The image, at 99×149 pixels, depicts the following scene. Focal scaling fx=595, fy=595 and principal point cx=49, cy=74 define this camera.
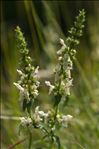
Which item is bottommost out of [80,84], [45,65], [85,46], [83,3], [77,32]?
[77,32]

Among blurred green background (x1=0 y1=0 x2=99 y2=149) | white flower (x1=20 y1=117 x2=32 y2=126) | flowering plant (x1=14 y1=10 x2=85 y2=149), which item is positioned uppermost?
blurred green background (x1=0 y1=0 x2=99 y2=149)

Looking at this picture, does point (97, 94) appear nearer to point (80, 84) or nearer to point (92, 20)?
point (80, 84)

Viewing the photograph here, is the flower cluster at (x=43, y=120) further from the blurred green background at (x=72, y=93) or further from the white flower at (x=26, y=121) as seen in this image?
the blurred green background at (x=72, y=93)

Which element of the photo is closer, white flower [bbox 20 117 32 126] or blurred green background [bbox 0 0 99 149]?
white flower [bbox 20 117 32 126]

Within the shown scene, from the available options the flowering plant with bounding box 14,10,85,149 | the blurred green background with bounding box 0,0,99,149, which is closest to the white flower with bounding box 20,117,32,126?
A: the flowering plant with bounding box 14,10,85,149

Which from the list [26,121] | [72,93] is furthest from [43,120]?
[72,93]

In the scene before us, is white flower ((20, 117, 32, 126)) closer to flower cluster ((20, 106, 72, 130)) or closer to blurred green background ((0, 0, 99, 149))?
flower cluster ((20, 106, 72, 130))

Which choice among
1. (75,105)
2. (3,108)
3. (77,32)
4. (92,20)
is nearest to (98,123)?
(75,105)

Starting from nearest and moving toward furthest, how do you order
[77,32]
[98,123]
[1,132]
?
[77,32] < [98,123] < [1,132]

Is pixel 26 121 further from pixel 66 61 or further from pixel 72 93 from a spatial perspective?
pixel 72 93
